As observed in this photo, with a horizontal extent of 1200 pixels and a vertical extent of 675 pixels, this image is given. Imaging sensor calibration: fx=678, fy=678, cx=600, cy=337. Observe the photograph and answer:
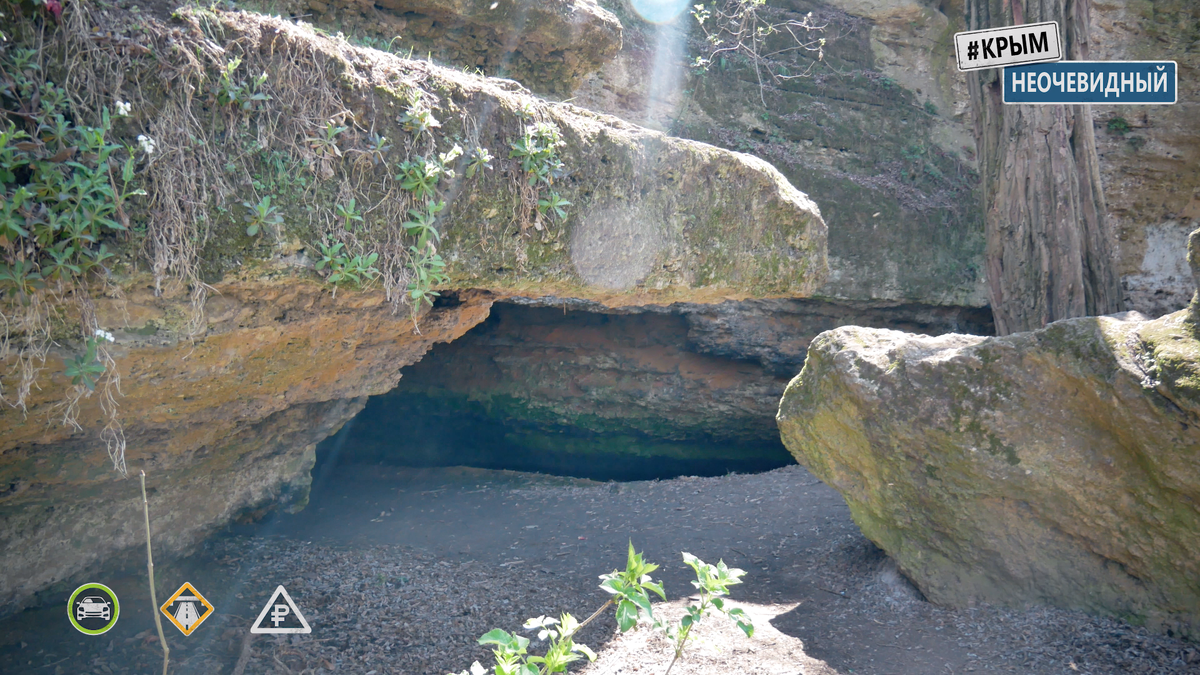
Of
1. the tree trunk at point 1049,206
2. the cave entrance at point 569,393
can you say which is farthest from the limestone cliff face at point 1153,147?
the cave entrance at point 569,393

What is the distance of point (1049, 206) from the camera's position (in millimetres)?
4938

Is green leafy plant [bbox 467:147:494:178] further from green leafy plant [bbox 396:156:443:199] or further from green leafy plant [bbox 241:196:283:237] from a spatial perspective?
green leafy plant [bbox 241:196:283:237]

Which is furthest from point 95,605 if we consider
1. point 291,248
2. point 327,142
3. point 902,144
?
point 902,144

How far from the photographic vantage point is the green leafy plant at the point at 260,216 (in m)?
2.51

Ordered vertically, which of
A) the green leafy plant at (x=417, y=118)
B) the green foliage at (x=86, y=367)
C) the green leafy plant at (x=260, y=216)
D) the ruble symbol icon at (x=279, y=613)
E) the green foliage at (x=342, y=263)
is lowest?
the ruble symbol icon at (x=279, y=613)

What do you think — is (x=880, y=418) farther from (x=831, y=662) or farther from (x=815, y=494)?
(x=815, y=494)

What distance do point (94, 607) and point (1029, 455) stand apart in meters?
3.92

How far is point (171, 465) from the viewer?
12.1 feet

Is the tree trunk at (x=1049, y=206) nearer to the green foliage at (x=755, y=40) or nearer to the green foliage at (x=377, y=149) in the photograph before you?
the green foliage at (x=755, y=40)

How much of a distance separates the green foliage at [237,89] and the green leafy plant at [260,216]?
36 cm

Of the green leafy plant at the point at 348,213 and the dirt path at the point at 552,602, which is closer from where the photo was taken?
the green leafy plant at the point at 348,213

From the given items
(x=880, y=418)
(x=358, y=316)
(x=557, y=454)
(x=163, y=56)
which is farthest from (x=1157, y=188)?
(x=163, y=56)

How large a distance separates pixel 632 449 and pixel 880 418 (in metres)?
5.18

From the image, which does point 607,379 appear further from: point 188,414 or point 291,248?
point 291,248
